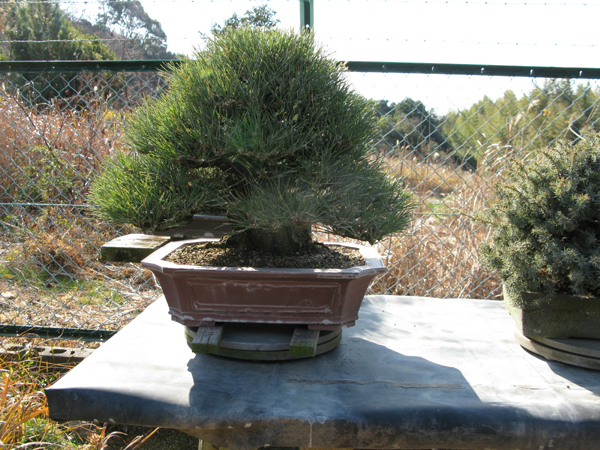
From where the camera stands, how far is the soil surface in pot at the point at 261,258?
119 centimetres

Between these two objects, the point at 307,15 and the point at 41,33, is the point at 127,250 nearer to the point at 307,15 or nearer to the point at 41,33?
the point at 307,15

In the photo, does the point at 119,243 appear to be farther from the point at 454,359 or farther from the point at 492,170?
the point at 492,170

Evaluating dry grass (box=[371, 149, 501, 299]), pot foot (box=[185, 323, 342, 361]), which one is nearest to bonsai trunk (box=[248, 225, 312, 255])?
pot foot (box=[185, 323, 342, 361])

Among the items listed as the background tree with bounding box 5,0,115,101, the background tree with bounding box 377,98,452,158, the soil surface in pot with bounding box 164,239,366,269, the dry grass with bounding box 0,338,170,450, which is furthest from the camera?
the background tree with bounding box 5,0,115,101

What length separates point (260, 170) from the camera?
3.61 feet

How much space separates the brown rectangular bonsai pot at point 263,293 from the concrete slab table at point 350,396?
13 cm

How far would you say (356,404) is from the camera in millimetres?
967

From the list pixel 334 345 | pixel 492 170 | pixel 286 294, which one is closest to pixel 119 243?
pixel 286 294

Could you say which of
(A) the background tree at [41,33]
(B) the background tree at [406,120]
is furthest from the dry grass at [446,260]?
(A) the background tree at [41,33]

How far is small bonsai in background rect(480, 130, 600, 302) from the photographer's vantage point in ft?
3.66

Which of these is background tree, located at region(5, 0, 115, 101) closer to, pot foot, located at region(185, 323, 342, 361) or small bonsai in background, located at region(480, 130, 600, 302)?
pot foot, located at region(185, 323, 342, 361)

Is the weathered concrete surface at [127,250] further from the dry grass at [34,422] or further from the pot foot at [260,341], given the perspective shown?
the dry grass at [34,422]

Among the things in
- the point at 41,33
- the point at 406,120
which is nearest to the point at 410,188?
the point at 406,120

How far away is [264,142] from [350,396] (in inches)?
26.1
